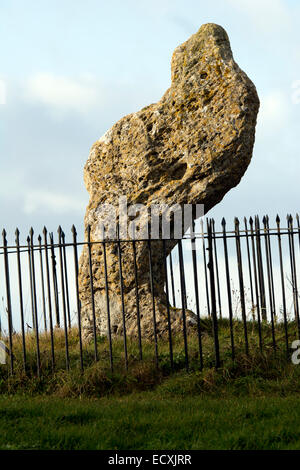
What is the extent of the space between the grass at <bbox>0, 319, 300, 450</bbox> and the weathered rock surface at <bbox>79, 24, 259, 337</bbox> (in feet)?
3.51

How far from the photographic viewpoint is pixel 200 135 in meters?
9.40

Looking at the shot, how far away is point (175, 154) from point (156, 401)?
453 centimetres

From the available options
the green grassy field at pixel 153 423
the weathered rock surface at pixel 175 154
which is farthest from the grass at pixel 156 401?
the weathered rock surface at pixel 175 154

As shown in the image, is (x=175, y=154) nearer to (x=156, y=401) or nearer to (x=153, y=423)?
(x=156, y=401)

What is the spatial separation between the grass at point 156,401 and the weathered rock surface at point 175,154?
107cm

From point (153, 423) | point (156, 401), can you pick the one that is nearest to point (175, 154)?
point (156, 401)

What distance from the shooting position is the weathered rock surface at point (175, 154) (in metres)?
9.33

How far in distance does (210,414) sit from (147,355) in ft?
7.64

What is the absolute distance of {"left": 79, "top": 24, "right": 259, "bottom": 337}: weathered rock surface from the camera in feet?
30.6

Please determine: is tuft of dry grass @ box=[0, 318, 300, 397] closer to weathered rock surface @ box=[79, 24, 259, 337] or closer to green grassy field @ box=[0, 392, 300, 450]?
green grassy field @ box=[0, 392, 300, 450]

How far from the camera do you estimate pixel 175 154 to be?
9602mm

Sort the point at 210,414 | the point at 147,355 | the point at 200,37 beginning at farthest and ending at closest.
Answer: the point at 200,37 → the point at 147,355 → the point at 210,414
